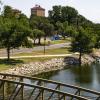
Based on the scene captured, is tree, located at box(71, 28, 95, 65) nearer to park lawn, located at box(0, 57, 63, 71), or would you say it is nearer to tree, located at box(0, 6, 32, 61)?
park lawn, located at box(0, 57, 63, 71)

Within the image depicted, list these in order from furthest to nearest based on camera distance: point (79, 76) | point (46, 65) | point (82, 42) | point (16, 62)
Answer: point (82, 42)
point (46, 65)
point (16, 62)
point (79, 76)

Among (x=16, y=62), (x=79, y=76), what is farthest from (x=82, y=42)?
(x=16, y=62)

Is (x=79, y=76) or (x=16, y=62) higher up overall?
(x=16, y=62)

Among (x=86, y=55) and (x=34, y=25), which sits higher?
(x=34, y=25)

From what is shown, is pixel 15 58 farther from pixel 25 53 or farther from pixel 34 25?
pixel 34 25

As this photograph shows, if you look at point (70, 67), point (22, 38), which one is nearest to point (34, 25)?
point (70, 67)

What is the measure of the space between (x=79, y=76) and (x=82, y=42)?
24840 mm

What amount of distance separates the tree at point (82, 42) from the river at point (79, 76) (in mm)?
8795

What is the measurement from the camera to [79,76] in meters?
72.4

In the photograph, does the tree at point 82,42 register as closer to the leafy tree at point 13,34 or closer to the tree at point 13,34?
the tree at point 13,34

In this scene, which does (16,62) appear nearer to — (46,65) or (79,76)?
(46,65)

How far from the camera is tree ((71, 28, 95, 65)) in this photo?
3782 inches

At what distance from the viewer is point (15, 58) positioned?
81.4 metres

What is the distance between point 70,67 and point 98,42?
23.9m
